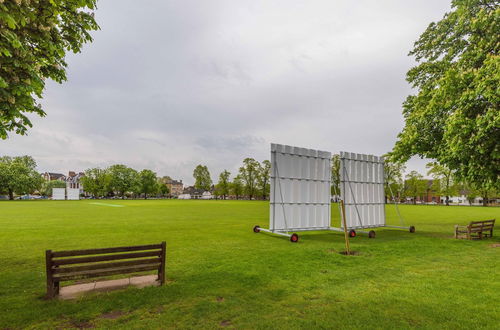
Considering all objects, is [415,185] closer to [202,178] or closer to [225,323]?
[202,178]

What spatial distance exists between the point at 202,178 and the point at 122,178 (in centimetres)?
3491

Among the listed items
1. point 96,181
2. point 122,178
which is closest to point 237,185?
point 122,178

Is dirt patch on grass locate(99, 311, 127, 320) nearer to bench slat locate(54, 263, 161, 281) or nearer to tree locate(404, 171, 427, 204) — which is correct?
bench slat locate(54, 263, 161, 281)

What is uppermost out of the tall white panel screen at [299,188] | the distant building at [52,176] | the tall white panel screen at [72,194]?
the distant building at [52,176]

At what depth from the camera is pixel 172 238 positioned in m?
16.3

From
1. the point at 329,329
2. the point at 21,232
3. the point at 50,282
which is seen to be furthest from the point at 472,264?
the point at 21,232

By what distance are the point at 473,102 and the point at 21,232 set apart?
28.1 metres

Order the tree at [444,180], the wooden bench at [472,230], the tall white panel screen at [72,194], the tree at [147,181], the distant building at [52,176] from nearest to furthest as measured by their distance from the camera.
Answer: the wooden bench at [472,230] → the tree at [444,180] → the tall white panel screen at [72,194] → the tree at [147,181] → the distant building at [52,176]

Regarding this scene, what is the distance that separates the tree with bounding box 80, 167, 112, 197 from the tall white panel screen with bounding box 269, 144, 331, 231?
11965cm

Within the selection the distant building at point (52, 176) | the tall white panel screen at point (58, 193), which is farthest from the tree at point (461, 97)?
the distant building at point (52, 176)

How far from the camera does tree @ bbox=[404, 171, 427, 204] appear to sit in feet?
320

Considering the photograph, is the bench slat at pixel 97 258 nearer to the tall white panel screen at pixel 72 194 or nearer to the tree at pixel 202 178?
the tall white panel screen at pixel 72 194

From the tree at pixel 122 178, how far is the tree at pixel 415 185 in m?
110

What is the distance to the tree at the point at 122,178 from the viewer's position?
121 m
